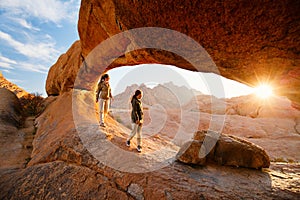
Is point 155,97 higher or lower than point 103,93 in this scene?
higher

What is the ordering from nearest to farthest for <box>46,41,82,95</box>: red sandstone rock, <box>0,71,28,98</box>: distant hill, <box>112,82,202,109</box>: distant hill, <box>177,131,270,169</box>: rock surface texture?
1. <box>177,131,270,169</box>: rock surface texture
2. <box>46,41,82,95</box>: red sandstone rock
3. <box>0,71,28,98</box>: distant hill
4. <box>112,82,202,109</box>: distant hill

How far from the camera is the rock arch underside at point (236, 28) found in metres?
2.94

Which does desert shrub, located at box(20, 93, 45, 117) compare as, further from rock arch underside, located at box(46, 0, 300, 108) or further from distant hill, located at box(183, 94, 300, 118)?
distant hill, located at box(183, 94, 300, 118)

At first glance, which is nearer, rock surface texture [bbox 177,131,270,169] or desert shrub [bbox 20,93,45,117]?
rock surface texture [bbox 177,131,270,169]

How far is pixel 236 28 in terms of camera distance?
334cm

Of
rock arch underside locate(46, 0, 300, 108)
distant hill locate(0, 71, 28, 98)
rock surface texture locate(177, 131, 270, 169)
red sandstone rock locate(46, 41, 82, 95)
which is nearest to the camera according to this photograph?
rock arch underside locate(46, 0, 300, 108)

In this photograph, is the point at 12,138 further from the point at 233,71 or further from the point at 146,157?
the point at 233,71

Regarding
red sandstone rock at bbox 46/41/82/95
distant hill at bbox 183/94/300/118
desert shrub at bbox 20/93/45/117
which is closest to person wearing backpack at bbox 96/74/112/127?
red sandstone rock at bbox 46/41/82/95

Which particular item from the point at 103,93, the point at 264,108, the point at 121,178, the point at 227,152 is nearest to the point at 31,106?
the point at 103,93

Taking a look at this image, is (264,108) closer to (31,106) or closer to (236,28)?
(236,28)

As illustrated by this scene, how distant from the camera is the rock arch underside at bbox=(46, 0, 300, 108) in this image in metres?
2.94

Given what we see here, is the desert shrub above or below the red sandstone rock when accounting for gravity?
below

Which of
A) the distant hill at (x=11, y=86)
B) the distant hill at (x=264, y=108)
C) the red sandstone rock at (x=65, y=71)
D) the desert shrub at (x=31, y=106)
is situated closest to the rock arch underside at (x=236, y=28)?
the red sandstone rock at (x=65, y=71)

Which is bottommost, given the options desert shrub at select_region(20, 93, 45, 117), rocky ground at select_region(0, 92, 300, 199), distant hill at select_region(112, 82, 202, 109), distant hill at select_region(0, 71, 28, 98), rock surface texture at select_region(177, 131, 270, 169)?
rocky ground at select_region(0, 92, 300, 199)
